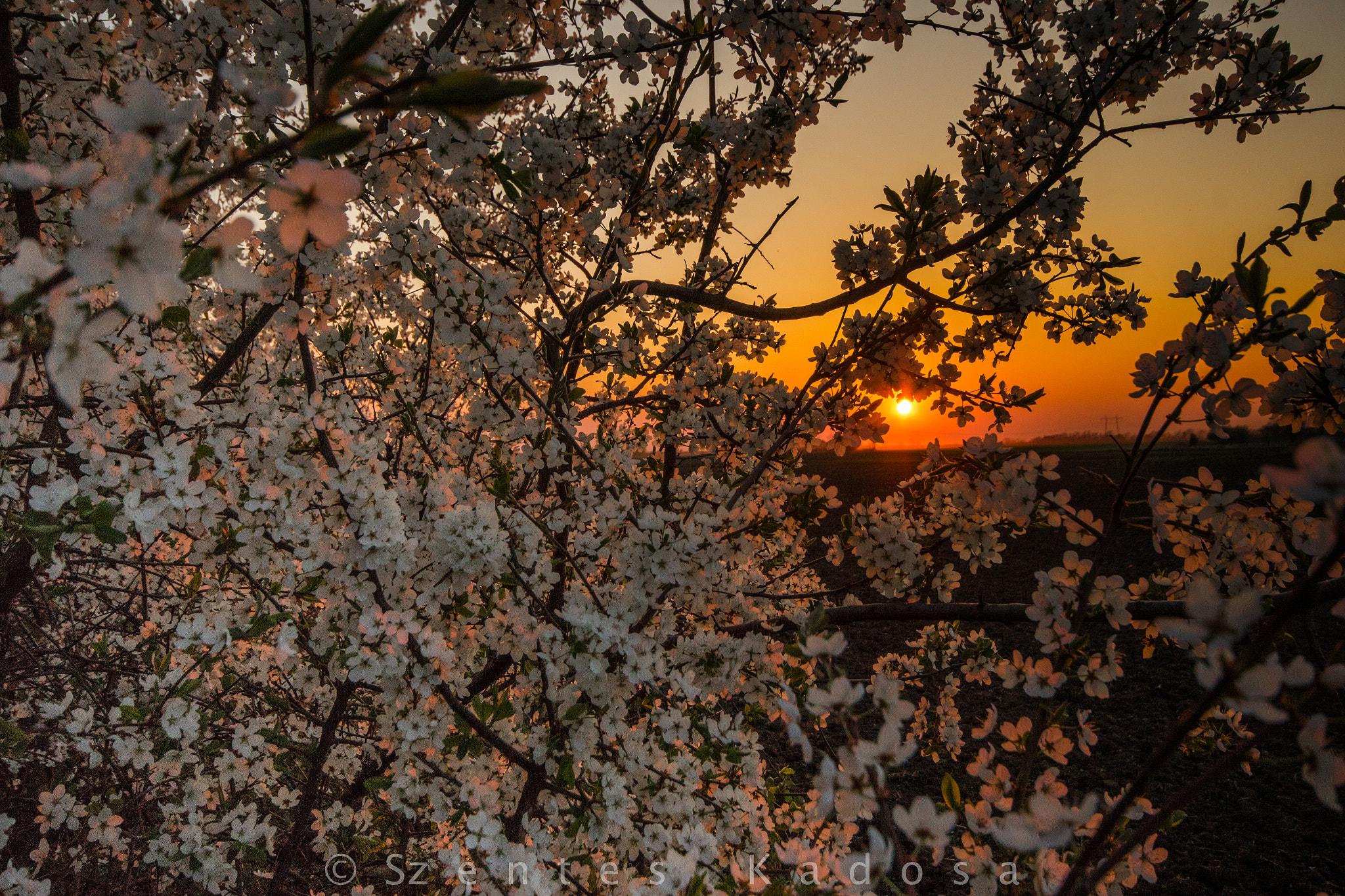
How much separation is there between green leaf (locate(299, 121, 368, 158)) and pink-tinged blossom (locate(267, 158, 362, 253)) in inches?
2.2

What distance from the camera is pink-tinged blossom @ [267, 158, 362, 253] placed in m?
0.65

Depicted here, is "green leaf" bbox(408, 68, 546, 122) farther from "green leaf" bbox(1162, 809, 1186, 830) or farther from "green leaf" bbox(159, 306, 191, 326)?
"green leaf" bbox(159, 306, 191, 326)

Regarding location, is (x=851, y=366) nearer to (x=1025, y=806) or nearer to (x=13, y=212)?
(x=1025, y=806)

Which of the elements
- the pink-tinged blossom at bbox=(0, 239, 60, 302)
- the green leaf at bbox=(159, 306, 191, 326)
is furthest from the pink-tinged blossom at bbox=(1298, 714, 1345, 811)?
the green leaf at bbox=(159, 306, 191, 326)

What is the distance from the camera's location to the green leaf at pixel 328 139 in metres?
0.56

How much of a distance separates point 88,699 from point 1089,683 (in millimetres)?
5103

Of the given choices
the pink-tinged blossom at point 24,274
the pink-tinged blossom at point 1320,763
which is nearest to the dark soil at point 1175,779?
the pink-tinged blossom at point 1320,763

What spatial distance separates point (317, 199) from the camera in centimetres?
68

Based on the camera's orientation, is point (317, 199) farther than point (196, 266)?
No

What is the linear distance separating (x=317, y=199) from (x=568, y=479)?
2.35 m

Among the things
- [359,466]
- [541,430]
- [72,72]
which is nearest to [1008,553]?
[541,430]

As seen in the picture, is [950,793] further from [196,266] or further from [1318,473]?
[196,266]

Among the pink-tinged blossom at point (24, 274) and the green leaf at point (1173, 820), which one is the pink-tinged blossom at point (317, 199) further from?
the green leaf at point (1173, 820)

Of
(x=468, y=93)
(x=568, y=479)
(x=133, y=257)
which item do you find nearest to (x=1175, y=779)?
(x=568, y=479)
